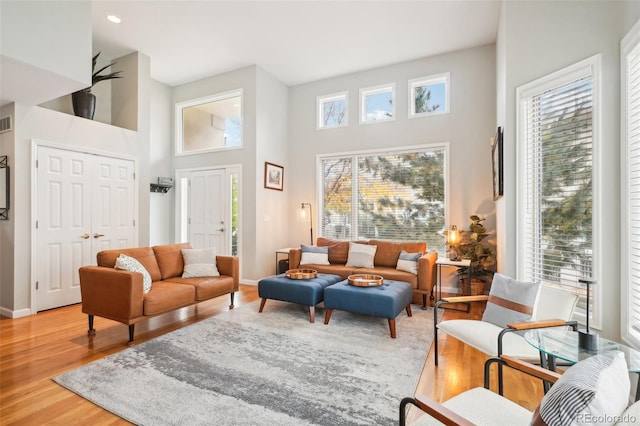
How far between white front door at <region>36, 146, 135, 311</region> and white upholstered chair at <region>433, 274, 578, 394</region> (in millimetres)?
4615

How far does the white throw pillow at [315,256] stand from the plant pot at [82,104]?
12.0 feet

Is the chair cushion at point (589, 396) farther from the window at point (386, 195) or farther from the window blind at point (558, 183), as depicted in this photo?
the window at point (386, 195)

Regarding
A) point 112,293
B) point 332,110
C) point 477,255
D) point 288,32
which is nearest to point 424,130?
point 332,110

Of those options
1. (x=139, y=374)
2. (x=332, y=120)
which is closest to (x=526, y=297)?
(x=139, y=374)

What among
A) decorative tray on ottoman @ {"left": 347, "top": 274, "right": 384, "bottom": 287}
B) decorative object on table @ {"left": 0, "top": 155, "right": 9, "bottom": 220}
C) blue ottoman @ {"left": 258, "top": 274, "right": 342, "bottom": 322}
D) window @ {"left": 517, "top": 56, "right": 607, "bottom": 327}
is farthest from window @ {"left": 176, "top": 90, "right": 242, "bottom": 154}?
window @ {"left": 517, "top": 56, "right": 607, "bottom": 327}

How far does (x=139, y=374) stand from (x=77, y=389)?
14.4 inches

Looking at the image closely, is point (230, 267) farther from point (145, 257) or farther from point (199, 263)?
point (145, 257)

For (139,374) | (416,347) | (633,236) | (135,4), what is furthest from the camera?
(135,4)

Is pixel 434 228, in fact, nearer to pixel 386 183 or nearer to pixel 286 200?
pixel 386 183

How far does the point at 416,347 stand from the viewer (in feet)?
9.60

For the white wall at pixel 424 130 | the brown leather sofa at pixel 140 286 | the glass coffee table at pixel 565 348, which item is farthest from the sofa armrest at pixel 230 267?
the glass coffee table at pixel 565 348

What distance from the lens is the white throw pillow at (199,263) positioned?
4043mm

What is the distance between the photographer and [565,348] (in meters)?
1.63

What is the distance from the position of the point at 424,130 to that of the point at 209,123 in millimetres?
3964
